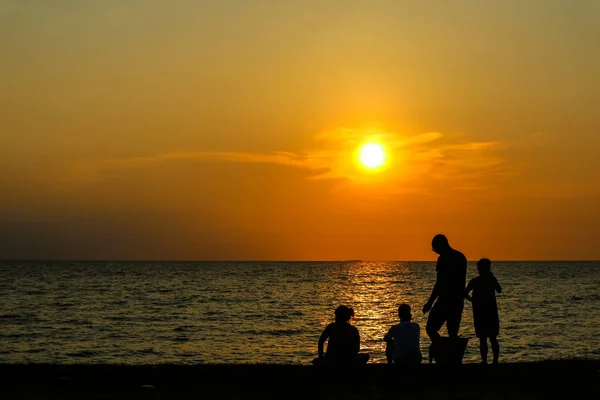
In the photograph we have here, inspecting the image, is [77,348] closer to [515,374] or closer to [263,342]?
[263,342]

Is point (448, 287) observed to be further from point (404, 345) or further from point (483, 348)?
point (483, 348)

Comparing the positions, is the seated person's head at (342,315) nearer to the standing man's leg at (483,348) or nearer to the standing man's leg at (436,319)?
the standing man's leg at (436,319)

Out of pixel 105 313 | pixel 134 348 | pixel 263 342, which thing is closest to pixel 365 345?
pixel 263 342

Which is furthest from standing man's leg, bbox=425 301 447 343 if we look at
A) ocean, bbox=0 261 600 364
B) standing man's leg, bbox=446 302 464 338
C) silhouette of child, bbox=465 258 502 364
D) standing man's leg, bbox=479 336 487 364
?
ocean, bbox=0 261 600 364

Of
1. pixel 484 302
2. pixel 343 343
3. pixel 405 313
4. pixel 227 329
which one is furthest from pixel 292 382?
pixel 227 329

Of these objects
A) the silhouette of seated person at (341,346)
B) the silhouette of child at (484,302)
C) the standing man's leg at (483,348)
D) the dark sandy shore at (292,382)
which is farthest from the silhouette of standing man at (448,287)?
the silhouette of seated person at (341,346)

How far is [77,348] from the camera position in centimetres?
3161

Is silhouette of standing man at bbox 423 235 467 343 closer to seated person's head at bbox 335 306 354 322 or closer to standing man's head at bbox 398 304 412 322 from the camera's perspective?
standing man's head at bbox 398 304 412 322

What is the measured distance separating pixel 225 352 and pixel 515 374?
61.5 ft

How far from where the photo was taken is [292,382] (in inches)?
467

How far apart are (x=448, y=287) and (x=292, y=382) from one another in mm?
3674

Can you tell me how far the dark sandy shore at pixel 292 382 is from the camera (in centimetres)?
1057

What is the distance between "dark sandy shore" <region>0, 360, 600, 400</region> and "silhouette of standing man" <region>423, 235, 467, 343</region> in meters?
0.91

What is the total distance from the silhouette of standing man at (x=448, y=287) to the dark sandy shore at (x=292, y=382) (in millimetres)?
911
